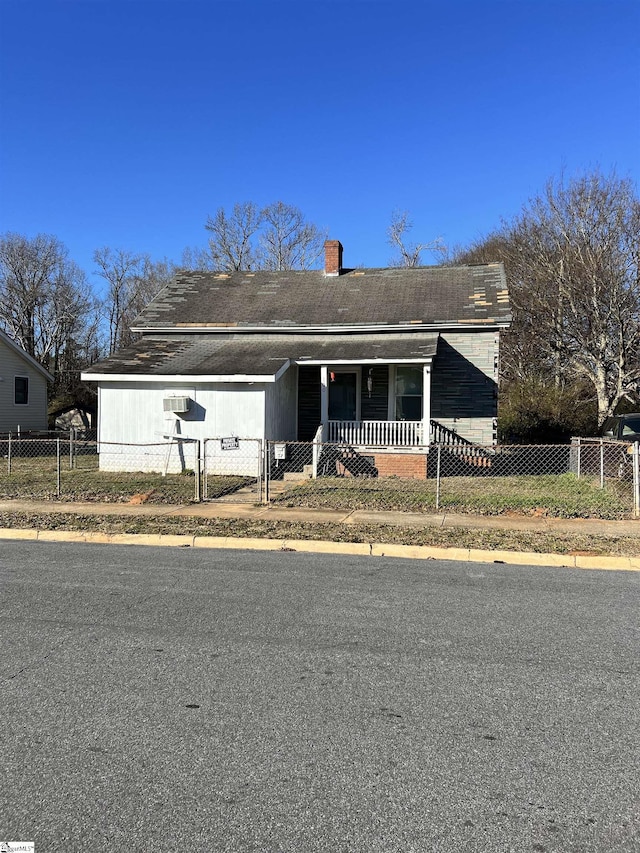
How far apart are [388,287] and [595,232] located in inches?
529

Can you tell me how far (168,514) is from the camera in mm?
10203

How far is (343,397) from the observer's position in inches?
724

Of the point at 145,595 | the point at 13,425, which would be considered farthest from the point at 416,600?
the point at 13,425

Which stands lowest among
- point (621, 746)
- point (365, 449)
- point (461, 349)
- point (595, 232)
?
point (621, 746)

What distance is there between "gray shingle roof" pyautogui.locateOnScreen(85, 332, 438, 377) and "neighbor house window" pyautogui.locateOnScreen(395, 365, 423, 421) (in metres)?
1.01

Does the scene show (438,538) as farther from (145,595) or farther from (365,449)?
(365,449)

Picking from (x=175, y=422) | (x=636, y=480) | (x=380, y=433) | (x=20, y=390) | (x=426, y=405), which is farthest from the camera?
(x=20, y=390)

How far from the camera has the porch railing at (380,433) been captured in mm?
15680

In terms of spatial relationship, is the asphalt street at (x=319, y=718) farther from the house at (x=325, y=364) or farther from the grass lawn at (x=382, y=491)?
the house at (x=325, y=364)

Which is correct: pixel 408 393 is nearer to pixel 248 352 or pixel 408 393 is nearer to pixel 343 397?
pixel 343 397

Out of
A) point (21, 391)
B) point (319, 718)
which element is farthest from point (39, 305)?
point (319, 718)

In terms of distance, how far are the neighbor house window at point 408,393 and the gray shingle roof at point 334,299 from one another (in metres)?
1.44

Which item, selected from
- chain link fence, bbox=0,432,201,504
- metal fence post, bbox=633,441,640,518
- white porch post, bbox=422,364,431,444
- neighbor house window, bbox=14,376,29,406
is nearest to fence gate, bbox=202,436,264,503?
chain link fence, bbox=0,432,201,504

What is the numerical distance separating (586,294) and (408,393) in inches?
565
